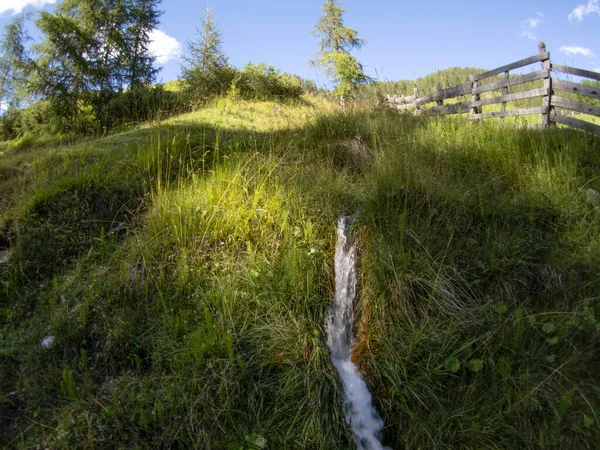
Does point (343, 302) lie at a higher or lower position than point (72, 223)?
lower

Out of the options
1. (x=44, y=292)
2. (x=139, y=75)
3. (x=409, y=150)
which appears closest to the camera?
(x=44, y=292)

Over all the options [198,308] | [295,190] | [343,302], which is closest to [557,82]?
[295,190]

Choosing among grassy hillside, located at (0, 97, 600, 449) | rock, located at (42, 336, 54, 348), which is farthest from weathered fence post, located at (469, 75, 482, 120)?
rock, located at (42, 336, 54, 348)

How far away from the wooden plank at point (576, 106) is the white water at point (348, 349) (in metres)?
5.37

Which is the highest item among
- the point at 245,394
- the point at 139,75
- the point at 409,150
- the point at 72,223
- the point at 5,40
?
the point at 5,40

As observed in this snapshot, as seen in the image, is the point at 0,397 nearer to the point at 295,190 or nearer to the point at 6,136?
the point at 295,190

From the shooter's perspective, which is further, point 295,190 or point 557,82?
point 557,82

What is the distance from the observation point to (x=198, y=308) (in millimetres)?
3705

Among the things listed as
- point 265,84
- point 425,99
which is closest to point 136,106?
point 265,84

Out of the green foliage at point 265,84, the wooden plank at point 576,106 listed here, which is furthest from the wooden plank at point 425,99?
the green foliage at point 265,84

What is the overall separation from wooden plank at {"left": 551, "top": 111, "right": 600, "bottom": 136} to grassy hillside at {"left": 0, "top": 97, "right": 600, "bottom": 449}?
0.80 metres

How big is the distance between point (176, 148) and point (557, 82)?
748cm

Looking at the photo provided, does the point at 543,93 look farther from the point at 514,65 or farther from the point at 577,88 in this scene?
the point at 514,65

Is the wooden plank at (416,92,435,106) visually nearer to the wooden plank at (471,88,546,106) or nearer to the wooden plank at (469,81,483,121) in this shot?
the wooden plank at (469,81,483,121)
